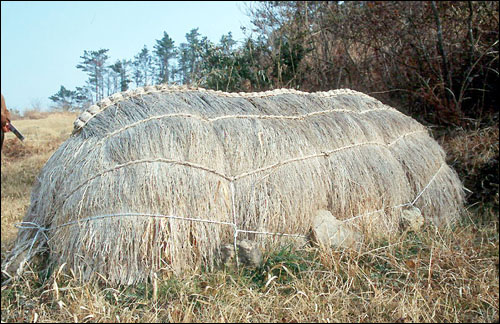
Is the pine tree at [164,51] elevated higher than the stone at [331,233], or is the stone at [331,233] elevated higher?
the pine tree at [164,51]

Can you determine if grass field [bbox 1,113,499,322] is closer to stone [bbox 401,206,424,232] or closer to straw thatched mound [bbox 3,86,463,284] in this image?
straw thatched mound [bbox 3,86,463,284]

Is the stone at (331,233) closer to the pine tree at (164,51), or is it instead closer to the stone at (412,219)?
the stone at (412,219)

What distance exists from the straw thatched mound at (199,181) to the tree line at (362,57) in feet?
6.85

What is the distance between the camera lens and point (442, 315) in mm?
2961

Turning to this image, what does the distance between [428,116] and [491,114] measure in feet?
2.85

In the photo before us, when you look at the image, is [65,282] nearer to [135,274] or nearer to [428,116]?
[135,274]

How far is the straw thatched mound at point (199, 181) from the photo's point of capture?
3250 mm

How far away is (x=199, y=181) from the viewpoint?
139 inches

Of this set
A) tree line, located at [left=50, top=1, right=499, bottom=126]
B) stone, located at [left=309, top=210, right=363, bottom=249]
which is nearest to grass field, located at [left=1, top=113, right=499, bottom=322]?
stone, located at [left=309, top=210, right=363, bottom=249]

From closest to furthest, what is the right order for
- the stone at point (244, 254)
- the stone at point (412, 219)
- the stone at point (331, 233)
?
1. the stone at point (244, 254)
2. the stone at point (331, 233)
3. the stone at point (412, 219)

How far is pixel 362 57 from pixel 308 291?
248 inches

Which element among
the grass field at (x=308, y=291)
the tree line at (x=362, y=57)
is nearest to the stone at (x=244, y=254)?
the grass field at (x=308, y=291)

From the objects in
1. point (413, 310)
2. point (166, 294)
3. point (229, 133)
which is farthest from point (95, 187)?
point (413, 310)

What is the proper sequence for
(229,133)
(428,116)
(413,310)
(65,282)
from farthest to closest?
(428,116), (229,133), (65,282), (413,310)
